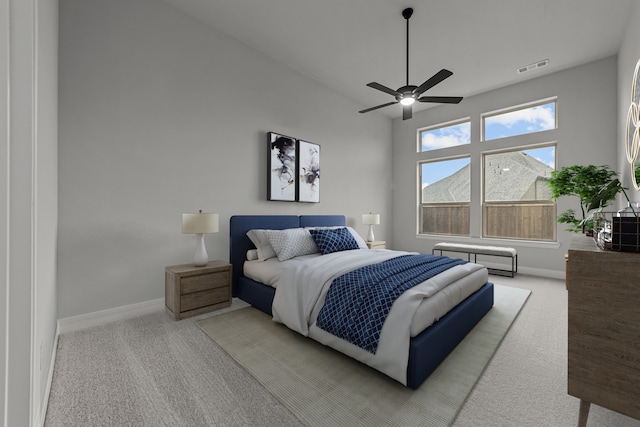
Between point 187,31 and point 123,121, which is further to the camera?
point 187,31

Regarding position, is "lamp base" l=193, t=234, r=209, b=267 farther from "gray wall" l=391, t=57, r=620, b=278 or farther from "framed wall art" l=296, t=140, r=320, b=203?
"gray wall" l=391, t=57, r=620, b=278

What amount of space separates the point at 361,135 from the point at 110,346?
508cm

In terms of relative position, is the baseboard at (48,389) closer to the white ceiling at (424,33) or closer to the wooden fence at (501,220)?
the white ceiling at (424,33)

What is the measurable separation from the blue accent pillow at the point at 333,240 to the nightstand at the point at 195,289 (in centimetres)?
116

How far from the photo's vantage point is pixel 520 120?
15.7 feet

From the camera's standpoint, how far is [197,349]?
2.13 meters

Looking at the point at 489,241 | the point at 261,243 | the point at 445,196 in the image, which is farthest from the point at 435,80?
the point at 489,241

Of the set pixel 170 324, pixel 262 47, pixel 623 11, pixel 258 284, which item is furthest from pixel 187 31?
pixel 623 11

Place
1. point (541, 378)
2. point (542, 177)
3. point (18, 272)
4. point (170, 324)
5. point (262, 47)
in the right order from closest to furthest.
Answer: point (18, 272), point (541, 378), point (170, 324), point (262, 47), point (542, 177)

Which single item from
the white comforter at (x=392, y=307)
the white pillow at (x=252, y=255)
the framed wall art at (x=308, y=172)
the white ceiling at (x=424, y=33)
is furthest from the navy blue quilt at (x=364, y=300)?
the white ceiling at (x=424, y=33)

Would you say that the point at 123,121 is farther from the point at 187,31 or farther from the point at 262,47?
the point at 262,47

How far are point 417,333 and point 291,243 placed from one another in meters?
1.86

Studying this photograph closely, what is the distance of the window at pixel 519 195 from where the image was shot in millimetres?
4594

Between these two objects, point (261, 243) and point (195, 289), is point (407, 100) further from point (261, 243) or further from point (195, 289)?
point (195, 289)
